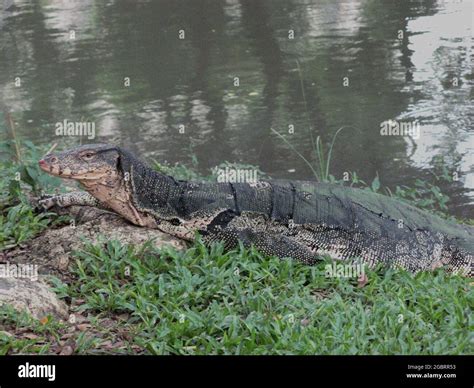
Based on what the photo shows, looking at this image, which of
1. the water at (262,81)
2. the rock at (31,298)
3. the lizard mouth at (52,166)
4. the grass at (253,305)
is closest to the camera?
the grass at (253,305)

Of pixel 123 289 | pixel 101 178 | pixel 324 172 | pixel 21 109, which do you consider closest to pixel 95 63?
pixel 21 109

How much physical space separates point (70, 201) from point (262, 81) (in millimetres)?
5299

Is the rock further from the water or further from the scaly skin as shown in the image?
the water

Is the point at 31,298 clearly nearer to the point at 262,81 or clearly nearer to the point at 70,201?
the point at 70,201

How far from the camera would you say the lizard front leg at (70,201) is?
5.65m

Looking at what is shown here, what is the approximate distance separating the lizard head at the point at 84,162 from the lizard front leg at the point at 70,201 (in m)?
0.34

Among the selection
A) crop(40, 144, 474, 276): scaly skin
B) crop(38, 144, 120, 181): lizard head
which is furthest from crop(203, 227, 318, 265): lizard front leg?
crop(38, 144, 120, 181): lizard head

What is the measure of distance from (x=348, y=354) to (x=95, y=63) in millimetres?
8060

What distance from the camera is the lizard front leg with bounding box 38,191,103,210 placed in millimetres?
5652

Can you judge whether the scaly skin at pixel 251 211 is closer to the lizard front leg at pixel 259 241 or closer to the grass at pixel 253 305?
the lizard front leg at pixel 259 241

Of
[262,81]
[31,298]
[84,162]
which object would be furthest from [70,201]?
[262,81]

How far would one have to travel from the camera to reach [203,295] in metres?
4.76

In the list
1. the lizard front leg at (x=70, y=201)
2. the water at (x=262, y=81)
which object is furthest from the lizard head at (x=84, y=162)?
the water at (x=262, y=81)

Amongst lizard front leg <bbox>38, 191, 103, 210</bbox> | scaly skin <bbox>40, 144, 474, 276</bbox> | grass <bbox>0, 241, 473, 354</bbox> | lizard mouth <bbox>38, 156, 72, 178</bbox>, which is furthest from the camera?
lizard front leg <bbox>38, 191, 103, 210</bbox>
